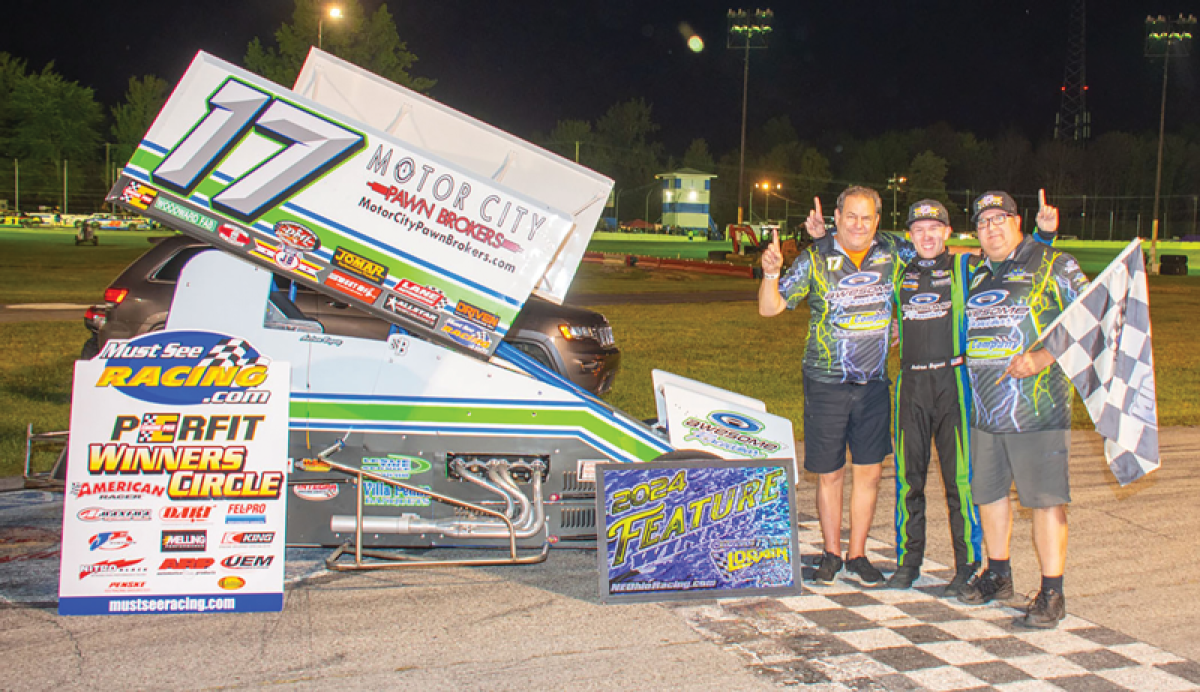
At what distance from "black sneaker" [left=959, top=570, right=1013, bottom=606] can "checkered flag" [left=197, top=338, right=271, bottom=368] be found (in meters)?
3.49

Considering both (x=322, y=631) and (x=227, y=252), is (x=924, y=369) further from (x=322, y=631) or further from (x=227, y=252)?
(x=227, y=252)

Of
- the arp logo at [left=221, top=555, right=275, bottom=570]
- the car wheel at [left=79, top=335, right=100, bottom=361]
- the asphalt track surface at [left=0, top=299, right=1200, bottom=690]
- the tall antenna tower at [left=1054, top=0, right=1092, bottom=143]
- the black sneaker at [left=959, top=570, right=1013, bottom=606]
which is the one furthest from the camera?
the tall antenna tower at [left=1054, top=0, right=1092, bottom=143]

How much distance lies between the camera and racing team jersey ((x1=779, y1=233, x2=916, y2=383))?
17.1 feet

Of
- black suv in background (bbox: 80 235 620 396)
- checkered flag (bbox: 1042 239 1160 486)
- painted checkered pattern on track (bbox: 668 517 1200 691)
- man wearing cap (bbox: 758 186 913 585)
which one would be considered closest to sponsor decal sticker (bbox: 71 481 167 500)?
painted checkered pattern on track (bbox: 668 517 1200 691)

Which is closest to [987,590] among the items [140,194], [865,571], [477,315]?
[865,571]

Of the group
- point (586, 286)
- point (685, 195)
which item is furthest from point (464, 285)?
point (685, 195)

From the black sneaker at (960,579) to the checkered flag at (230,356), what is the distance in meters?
3.45

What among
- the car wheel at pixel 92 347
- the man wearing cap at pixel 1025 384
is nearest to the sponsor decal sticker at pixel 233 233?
the man wearing cap at pixel 1025 384

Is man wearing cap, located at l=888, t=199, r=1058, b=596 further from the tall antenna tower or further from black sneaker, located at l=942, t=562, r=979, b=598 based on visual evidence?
the tall antenna tower

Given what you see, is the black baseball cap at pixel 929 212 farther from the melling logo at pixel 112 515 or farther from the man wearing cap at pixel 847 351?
the melling logo at pixel 112 515

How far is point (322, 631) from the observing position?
4.50 metres

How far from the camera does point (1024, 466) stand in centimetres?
491

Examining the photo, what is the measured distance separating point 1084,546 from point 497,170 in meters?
4.05

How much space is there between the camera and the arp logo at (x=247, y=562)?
4652mm
